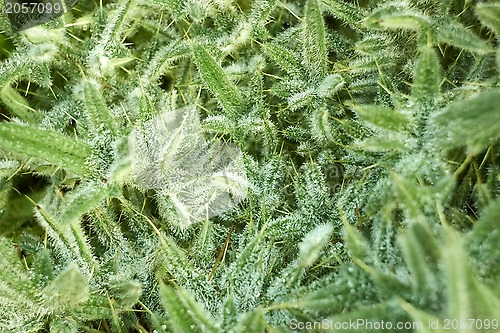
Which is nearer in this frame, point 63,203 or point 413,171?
point 413,171

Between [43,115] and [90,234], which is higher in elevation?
[43,115]

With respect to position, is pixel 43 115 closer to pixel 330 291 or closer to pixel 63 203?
pixel 63 203

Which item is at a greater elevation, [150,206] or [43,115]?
[43,115]

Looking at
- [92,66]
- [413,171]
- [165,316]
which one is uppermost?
[92,66]

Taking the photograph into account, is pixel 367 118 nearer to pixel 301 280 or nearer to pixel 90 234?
pixel 301 280

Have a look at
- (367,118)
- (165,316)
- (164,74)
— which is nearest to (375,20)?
(367,118)

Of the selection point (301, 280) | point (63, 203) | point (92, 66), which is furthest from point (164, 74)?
point (301, 280)
